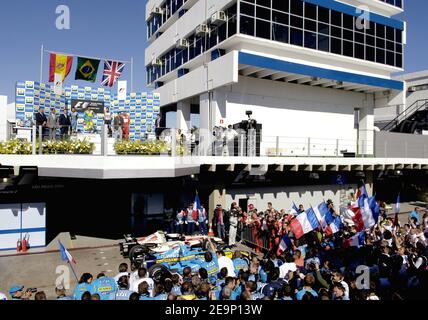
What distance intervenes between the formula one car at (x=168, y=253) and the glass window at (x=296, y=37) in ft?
49.9

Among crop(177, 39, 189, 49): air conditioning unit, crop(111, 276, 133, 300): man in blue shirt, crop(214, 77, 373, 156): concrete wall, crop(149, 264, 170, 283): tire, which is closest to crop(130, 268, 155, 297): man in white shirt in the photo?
crop(111, 276, 133, 300): man in blue shirt

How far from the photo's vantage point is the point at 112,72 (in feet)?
68.3

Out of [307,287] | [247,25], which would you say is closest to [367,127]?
[247,25]

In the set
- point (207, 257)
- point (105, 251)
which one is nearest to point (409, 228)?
point (207, 257)

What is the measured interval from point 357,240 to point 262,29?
15173mm

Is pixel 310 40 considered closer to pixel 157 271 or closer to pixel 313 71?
pixel 313 71

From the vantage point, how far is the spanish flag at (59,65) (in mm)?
18500

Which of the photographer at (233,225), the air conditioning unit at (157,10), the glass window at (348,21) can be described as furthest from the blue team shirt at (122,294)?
the air conditioning unit at (157,10)

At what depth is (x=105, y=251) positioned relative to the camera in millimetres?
15539

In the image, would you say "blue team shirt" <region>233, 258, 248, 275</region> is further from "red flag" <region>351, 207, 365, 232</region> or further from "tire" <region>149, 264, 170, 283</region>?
"red flag" <region>351, 207, 365, 232</region>

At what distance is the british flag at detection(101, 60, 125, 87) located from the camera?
2064 centimetres

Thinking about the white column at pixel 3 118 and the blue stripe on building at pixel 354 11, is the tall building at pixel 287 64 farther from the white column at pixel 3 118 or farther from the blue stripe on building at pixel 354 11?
the white column at pixel 3 118
